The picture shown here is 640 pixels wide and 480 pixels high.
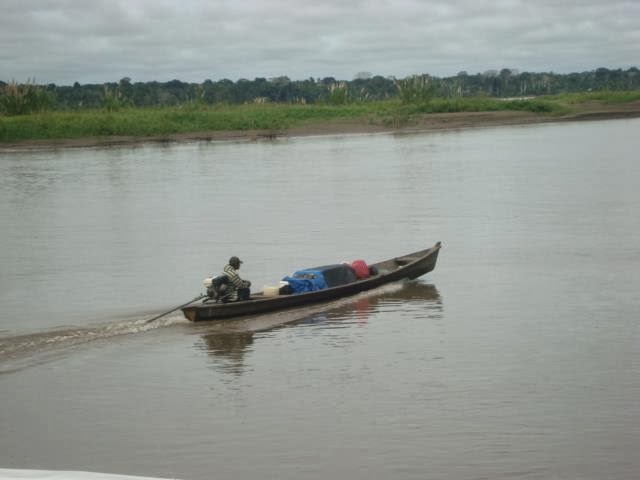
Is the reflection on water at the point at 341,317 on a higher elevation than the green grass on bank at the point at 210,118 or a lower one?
lower

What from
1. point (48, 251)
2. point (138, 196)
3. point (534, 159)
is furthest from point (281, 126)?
point (48, 251)

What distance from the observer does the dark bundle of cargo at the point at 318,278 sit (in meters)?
17.3

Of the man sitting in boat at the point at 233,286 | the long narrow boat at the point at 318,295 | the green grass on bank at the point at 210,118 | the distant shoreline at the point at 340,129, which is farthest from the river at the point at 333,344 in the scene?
the green grass on bank at the point at 210,118

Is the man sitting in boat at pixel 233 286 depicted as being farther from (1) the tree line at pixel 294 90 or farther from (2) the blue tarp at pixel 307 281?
(1) the tree line at pixel 294 90

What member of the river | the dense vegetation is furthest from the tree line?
the river

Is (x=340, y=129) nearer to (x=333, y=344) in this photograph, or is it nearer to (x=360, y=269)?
(x=360, y=269)

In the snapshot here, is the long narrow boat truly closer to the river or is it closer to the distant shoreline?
the river

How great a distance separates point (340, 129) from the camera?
211 feet

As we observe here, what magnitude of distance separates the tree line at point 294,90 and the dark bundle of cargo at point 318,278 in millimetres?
45815

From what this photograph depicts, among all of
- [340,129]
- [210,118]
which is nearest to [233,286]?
[210,118]

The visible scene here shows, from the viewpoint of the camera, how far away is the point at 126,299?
736 inches

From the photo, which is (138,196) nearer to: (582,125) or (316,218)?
(316,218)

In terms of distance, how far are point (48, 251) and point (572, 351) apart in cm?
1427

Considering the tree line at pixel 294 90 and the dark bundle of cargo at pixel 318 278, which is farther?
the tree line at pixel 294 90
